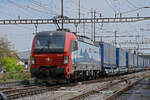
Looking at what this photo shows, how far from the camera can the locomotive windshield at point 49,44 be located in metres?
16.9

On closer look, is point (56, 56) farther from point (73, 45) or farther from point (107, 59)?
point (107, 59)

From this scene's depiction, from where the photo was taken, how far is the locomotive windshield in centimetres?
1694

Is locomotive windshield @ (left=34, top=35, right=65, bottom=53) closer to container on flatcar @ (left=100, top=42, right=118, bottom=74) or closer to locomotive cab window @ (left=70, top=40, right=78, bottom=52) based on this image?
locomotive cab window @ (left=70, top=40, right=78, bottom=52)

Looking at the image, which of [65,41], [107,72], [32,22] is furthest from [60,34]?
[32,22]

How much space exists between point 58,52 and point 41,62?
4.05 ft

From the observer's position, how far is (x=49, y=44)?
677 inches

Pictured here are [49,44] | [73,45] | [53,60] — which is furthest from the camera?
[73,45]

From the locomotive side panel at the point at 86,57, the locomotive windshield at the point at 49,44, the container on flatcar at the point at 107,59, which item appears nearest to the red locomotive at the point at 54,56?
the locomotive windshield at the point at 49,44

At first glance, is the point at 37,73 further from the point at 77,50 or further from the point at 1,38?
the point at 1,38

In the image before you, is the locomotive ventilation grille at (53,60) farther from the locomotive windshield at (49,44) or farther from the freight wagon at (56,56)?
the locomotive windshield at (49,44)

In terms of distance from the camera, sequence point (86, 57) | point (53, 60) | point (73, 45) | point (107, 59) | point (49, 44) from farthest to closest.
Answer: point (107, 59), point (86, 57), point (73, 45), point (49, 44), point (53, 60)

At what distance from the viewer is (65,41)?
674 inches

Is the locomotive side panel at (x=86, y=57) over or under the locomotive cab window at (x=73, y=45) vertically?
under

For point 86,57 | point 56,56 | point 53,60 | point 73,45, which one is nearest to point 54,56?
point 56,56
